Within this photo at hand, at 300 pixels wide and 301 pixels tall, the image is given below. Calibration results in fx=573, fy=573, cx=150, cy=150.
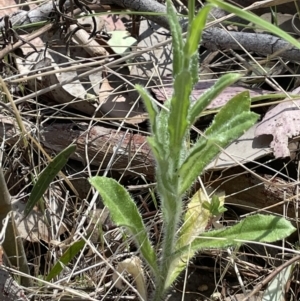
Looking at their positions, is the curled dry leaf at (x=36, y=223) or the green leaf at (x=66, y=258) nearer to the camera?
the green leaf at (x=66, y=258)

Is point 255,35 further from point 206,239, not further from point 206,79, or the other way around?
point 206,239

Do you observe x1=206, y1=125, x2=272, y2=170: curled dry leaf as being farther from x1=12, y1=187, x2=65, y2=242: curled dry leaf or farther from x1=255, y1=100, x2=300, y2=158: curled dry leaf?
x1=12, y1=187, x2=65, y2=242: curled dry leaf

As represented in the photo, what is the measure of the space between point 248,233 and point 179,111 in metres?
0.32

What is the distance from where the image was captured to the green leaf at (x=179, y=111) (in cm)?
91

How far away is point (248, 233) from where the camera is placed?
1129 millimetres

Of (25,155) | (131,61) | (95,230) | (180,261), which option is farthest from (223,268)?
(131,61)

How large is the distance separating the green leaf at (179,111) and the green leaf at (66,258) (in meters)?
0.41

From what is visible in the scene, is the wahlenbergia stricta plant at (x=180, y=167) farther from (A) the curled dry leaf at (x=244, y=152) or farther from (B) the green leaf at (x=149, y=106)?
(A) the curled dry leaf at (x=244, y=152)

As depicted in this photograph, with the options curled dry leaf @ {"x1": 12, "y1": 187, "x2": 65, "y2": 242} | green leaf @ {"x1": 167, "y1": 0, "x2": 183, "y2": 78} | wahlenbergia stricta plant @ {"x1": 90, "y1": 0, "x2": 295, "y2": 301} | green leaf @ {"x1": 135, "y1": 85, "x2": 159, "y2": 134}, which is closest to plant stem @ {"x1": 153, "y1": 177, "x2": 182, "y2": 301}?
wahlenbergia stricta plant @ {"x1": 90, "y1": 0, "x2": 295, "y2": 301}

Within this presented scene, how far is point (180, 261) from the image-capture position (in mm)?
1256

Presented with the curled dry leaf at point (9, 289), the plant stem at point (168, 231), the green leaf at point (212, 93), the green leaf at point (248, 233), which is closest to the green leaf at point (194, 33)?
the green leaf at point (212, 93)

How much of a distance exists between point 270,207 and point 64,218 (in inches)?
20.7

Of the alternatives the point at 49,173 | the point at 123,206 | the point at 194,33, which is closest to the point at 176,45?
the point at 194,33

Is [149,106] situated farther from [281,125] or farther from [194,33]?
[281,125]
